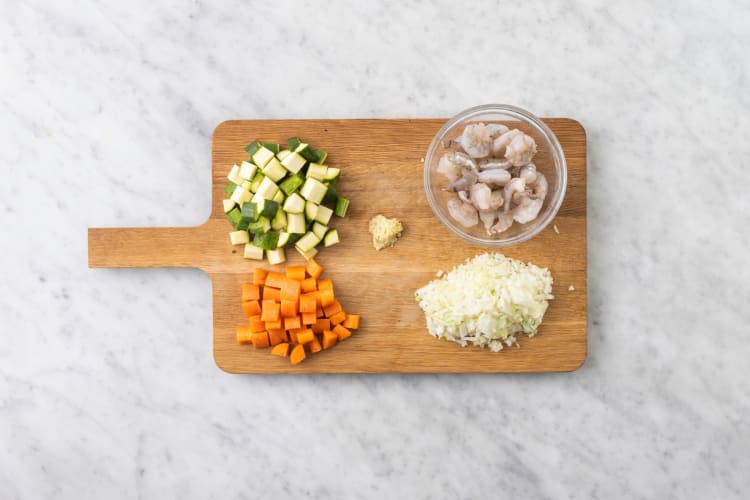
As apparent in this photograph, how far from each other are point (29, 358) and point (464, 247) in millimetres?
A: 1970

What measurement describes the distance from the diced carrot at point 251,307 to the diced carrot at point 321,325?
0.24 meters

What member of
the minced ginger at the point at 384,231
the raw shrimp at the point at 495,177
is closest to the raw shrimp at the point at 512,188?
the raw shrimp at the point at 495,177

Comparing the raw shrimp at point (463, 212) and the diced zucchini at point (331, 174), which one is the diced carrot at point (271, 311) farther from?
the raw shrimp at point (463, 212)

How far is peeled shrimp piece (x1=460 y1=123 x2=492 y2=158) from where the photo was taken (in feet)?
7.18

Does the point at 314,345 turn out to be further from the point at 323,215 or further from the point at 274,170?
the point at 274,170

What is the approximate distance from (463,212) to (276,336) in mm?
899

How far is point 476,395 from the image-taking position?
2.53 m

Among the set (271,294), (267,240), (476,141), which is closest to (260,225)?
(267,240)

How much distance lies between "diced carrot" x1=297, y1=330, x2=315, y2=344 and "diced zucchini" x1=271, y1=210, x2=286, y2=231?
44 centimetres

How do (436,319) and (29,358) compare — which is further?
(29,358)

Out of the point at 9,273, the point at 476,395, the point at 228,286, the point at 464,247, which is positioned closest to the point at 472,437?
the point at 476,395

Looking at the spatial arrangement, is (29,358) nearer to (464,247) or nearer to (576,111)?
(464,247)

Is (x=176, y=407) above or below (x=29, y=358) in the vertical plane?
below

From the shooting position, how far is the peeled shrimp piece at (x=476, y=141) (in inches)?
86.1
